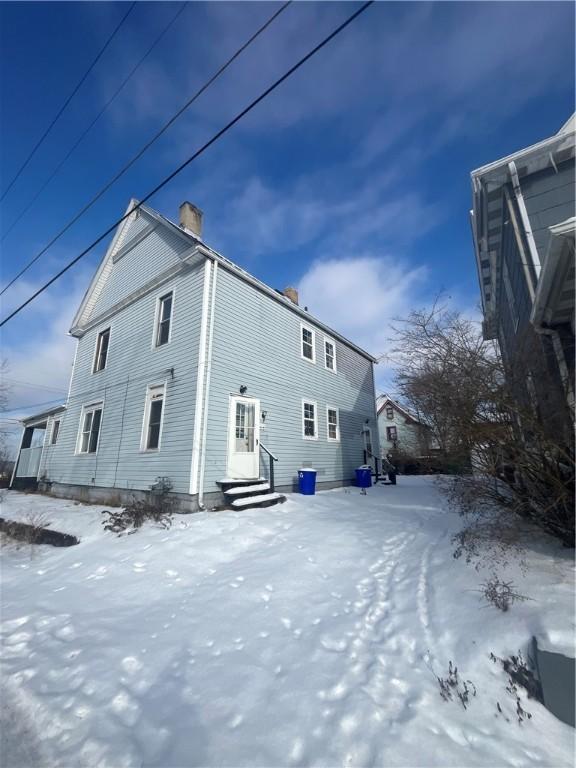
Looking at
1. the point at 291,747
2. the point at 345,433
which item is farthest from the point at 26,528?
the point at 345,433

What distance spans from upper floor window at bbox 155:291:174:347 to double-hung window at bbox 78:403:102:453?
3.67 meters

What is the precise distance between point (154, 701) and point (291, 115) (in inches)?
282

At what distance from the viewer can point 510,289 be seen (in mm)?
9102

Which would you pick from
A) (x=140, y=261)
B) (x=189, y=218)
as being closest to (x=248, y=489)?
(x=140, y=261)

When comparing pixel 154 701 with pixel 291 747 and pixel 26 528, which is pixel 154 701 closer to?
pixel 291 747

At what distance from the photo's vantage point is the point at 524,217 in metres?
7.44

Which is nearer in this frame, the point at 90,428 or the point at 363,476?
the point at 90,428

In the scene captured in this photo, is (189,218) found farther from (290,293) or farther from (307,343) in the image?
(307,343)

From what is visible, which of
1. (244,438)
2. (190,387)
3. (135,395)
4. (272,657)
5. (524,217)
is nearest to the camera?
(272,657)

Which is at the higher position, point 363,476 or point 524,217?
point 524,217

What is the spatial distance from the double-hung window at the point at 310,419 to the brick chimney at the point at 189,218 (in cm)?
734

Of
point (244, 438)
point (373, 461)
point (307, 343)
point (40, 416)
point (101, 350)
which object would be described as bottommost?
point (373, 461)

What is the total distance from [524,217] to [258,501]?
877 cm

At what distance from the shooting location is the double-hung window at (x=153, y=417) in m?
9.46
